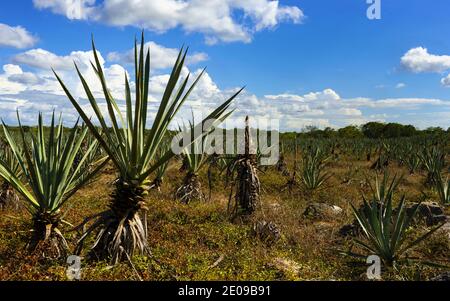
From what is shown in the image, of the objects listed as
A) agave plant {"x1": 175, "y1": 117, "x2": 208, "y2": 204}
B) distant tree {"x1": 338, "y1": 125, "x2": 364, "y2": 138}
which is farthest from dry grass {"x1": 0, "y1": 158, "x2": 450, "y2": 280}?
distant tree {"x1": 338, "y1": 125, "x2": 364, "y2": 138}

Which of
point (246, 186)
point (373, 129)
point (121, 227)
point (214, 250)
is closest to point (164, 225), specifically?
point (214, 250)

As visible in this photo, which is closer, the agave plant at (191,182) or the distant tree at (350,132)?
the agave plant at (191,182)

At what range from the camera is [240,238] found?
6754 millimetres

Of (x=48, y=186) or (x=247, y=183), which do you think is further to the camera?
(x=247, y=183)

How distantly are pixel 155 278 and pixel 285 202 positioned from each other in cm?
742

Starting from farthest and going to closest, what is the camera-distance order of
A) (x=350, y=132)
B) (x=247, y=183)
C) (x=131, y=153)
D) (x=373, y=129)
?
(x=350, y=132), (x=373, y=129), (x=247, y=183), (x=131, y=153)

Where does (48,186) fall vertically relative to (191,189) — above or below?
above

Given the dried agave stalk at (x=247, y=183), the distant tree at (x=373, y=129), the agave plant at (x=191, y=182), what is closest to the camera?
the dried agave stalk at (x=247, y=183)

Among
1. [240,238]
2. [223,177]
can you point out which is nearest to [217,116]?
[240,238]

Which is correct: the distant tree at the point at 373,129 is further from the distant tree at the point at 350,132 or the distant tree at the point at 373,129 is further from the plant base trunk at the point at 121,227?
the plant base trunk at the point at 121,227

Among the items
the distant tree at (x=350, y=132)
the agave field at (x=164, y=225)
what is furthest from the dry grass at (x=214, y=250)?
the distant tree at (x=350, y=132)

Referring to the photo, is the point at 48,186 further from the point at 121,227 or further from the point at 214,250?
the point at 214,250

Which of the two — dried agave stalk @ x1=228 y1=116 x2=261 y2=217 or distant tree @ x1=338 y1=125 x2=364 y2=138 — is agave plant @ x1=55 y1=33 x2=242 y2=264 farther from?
distant tree @ x1=338 y1=125 x2=364 y2=138
